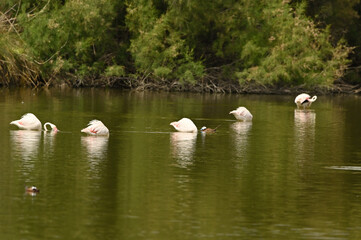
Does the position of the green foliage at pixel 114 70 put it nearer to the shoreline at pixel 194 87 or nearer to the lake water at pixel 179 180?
the shoreline at pixel 194 87

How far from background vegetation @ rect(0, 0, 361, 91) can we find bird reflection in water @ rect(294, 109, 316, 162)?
1142 centimetres

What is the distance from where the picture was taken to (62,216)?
1103 centimetres

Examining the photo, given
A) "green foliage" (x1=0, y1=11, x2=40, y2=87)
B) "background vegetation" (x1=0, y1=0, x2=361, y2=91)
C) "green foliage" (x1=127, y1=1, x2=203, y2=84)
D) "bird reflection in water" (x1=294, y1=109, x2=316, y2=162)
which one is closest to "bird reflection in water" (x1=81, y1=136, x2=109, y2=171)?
"bird reflection in water" (x1=294, y1=109, x2=316, y2=162)

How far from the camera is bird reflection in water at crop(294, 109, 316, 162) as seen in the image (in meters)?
18.5

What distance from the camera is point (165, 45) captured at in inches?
1753

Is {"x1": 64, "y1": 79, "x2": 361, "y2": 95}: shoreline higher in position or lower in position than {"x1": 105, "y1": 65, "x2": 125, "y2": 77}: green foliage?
lower

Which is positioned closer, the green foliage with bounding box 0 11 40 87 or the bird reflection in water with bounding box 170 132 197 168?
the bird reflection in water with bounding box 170 132 197 168

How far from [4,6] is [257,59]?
12.7m

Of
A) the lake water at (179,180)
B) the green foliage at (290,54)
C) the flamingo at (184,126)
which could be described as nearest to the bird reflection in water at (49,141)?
the lake water at (179,180)

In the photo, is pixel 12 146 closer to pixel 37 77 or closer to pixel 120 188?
pixel 120 188

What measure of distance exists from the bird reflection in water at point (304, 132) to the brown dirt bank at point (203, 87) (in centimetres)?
1185

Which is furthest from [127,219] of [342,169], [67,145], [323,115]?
[323,115]

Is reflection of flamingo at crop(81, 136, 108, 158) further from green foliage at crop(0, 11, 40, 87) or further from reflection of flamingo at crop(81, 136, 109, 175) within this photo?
green foliage at crop(0, 11, 40, 87)

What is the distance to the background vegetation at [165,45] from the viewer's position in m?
42.5
